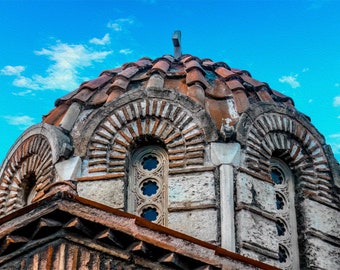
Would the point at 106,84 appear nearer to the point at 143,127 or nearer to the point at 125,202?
the point at 143,127

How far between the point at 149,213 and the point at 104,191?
88 cm

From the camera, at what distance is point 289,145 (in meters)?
15.3

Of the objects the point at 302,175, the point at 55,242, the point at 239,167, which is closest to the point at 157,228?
the point at 55,242

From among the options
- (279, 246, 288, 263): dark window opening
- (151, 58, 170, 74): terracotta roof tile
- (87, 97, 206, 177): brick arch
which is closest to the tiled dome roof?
(151, 58, 170, 74): terracotta roof tile

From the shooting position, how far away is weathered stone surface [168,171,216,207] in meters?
13.4

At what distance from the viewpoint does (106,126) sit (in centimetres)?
1484

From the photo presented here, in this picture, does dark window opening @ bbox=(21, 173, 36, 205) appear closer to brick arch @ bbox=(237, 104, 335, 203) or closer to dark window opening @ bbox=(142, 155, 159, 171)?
dark window opening @ bbox=(142, 155, 159, 171)

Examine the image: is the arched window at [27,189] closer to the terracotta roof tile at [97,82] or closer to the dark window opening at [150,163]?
the terracotta roof tile at [97,82]

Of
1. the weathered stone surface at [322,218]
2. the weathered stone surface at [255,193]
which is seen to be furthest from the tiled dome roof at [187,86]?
the weathered stone surface at [322,218]

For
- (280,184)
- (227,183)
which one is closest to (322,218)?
(280,184)

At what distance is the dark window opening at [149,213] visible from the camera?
45.4 feet

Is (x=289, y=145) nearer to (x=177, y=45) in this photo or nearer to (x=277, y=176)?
(x=277, y=176)

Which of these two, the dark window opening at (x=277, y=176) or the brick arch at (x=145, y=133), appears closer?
the brick arch at (x=145, y=133)

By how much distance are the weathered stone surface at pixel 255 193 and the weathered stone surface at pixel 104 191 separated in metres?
2.07
